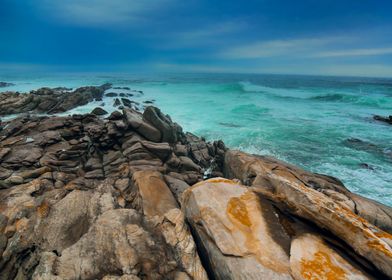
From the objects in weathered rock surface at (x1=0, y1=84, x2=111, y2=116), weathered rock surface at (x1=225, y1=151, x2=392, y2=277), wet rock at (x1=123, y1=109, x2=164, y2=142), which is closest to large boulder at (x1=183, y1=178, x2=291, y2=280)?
weathered rock surface at (x1=225, y1=151, x2=392, y2=277)

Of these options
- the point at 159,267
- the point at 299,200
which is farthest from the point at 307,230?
the point at 159,267

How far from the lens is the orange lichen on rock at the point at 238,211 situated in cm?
568

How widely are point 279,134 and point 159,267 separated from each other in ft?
76.3

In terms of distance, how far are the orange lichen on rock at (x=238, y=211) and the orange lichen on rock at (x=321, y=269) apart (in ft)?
4.92

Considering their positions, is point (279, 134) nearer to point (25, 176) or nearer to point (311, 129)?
point (311, 129)

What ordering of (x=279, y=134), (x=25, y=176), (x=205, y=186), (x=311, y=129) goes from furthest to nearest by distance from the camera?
(x=311, y=129) < (x=279, y=134) < (x=25, y=176) < (x=205, y=186)

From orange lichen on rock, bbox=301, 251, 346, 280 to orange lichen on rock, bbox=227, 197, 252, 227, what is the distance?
1500 mm

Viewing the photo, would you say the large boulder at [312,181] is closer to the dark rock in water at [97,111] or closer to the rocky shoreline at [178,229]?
the rocky shoreline at [178,229]

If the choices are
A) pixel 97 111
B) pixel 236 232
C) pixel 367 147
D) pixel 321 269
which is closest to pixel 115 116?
pixel 97 111

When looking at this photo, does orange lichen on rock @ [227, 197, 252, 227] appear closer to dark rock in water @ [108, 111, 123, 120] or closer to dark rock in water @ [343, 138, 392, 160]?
dark rock in water @ [108, 111, 123, 120]

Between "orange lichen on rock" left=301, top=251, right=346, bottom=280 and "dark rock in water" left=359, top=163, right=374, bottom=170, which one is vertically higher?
"orange lichen on rock" left=301, top=251, right=346, bottom=280

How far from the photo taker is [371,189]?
14258mm

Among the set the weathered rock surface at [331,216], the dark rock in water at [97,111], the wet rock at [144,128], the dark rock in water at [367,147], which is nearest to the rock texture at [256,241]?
the weathered rock surface at [331,216]

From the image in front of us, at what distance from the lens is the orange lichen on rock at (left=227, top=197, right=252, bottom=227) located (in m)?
5.68
